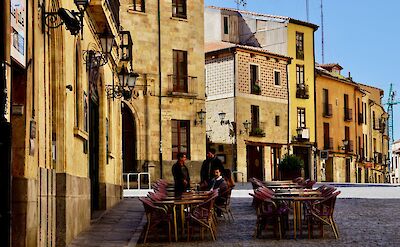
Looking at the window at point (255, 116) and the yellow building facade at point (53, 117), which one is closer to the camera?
the yellow building facade at point (53, 117)

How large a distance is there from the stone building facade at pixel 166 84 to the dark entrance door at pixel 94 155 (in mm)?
17113

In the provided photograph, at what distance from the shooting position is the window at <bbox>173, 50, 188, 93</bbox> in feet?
121

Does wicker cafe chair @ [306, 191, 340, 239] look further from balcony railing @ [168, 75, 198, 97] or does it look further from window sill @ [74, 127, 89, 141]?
balcony railing @ [168, 75, 198, 97]

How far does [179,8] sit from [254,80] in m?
11.2

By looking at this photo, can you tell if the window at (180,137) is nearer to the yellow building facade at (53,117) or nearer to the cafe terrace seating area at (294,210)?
the yellow building facade at (53,117)

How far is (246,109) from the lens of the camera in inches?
1823

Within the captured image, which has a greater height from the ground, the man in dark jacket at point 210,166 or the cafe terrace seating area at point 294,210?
the man in dark jacket at point 210,166

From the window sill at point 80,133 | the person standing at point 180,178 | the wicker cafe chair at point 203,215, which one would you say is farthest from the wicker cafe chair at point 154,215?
the person standing at point 180,178

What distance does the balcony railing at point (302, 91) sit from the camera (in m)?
51.4

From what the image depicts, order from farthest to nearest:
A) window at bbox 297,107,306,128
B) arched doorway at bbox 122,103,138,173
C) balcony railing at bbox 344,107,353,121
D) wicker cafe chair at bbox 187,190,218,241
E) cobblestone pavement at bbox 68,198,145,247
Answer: balcony railing at bbox 344,107,353,121, window at bbox 297,107,306,128, arched doorway at bbox 122,103,138,173, wicker cafe chair at bbox 187,190,218,241, cobblestone pavement at bbox 68,198,145,247

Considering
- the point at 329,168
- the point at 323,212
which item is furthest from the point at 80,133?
the point at 329,168

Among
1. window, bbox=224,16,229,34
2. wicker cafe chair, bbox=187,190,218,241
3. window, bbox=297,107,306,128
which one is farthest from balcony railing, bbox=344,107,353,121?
wicker cafe chair, bbox=187,190,218,241

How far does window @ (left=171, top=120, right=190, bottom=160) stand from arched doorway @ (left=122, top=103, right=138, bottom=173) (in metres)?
1.97

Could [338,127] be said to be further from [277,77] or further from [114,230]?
[114,230]
